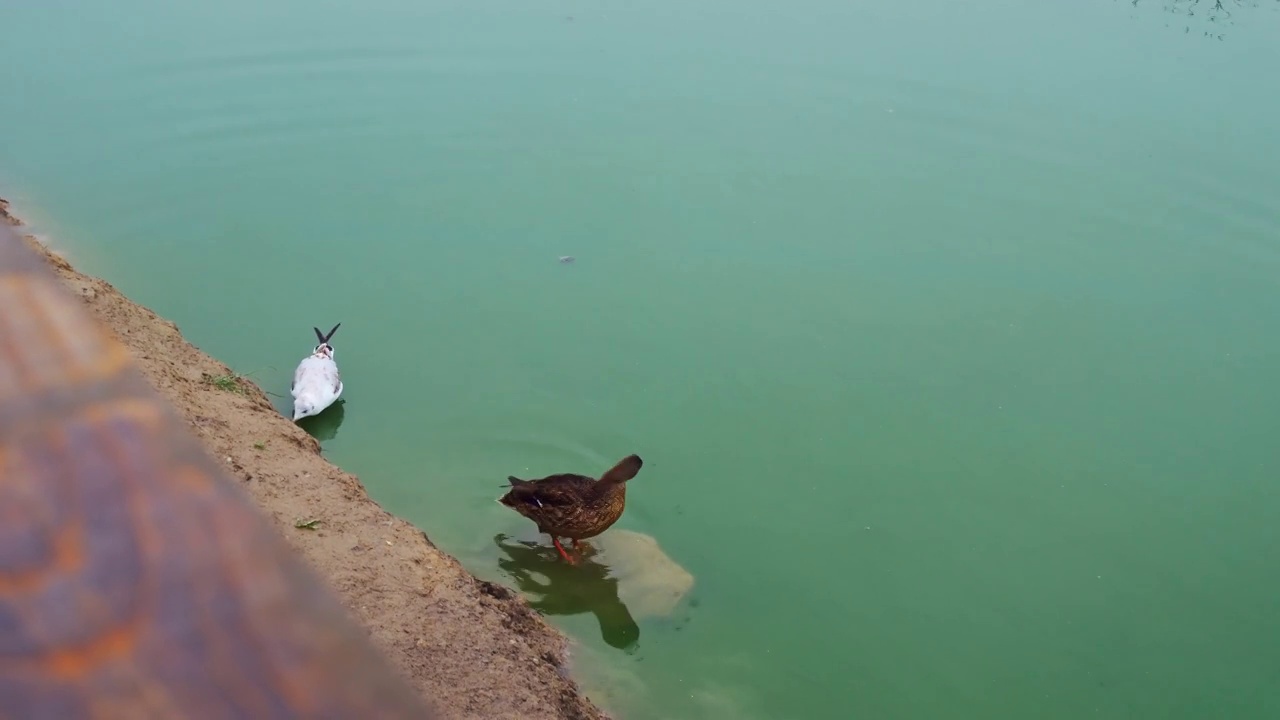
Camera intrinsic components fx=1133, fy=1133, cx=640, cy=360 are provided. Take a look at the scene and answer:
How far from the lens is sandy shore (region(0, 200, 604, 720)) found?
363 cm

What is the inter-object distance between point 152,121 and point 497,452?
4.78 meters

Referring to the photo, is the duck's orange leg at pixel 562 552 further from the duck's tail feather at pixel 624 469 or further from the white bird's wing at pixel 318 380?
the white bird's wing at pixel 318 380

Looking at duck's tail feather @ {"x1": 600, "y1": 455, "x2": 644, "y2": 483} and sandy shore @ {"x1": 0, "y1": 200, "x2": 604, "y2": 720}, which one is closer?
sandy shore @ {"x1": 0, "y1": 200, "x2": 604, "y2": 720}

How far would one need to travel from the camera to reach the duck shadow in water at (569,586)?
4578 mm

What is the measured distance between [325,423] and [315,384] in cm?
27

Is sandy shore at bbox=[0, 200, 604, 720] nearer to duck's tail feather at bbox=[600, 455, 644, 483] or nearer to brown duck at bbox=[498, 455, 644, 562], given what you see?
brown duck at bbox=[498, 455, 644, 562]

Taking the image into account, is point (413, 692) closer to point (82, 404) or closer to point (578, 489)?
point (82, 404)

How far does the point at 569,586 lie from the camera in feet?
15.8

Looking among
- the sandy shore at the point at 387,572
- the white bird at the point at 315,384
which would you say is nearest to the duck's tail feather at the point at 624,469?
the sandy shore at the point at 387,572

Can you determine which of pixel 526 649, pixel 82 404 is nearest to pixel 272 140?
pixel 526 649

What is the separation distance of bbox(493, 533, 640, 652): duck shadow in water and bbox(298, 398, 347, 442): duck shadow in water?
3.72ft

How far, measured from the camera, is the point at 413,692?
61 cm

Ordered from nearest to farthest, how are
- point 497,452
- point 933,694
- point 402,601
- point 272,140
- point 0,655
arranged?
1. point 0,655
2. point 402,601
3. point 933,694
4. point 497,452
5. point 272,140

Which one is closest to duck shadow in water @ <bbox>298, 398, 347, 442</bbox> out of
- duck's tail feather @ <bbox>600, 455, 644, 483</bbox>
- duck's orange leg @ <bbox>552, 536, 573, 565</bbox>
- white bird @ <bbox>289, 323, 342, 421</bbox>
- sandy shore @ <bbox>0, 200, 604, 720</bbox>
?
white bird @ <bbox>289, 323, 342, 421</bbox>
